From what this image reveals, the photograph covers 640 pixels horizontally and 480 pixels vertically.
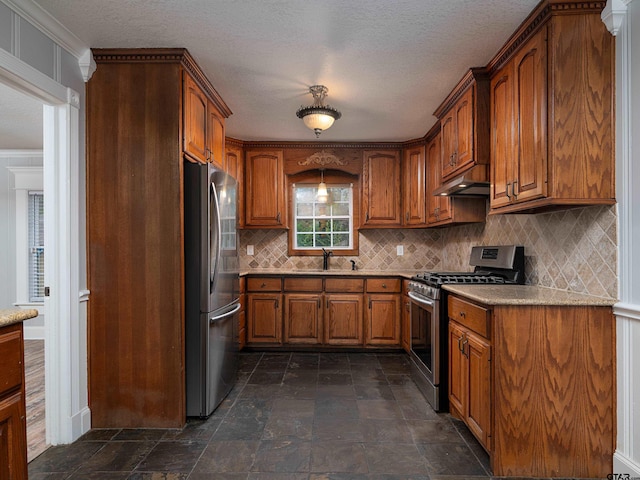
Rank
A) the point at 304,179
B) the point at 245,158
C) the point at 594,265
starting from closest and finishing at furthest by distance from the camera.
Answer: the point at 594,265 < the point at 245,158 < the point at 304,179

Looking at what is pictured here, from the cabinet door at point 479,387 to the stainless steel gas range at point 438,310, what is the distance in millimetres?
386

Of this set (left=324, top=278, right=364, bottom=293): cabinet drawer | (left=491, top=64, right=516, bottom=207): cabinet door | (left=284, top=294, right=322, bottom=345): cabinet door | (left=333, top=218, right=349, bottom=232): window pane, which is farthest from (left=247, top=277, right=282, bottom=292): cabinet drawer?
(left=491, top=64, right=516, bottom=207): cabinet door

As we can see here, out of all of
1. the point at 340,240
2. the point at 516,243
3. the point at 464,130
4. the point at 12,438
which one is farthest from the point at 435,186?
the point at 12,438

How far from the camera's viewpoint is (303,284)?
397 cm

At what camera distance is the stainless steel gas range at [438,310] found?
2539 mm

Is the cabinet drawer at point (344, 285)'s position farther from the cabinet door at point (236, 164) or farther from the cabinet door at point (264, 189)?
the cabinet door at point (236, 164)

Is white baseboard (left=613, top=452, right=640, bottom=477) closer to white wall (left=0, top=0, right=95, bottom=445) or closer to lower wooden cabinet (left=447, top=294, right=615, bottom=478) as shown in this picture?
Answer: lower wooden cabinet (left=447, top=294, right=615, bottom=478)

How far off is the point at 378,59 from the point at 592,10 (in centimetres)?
113

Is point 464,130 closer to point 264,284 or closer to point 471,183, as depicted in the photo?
point 471,183

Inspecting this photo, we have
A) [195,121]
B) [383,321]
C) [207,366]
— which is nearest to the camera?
[207,366]

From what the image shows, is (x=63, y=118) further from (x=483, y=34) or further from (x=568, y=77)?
(x=568, y=77)

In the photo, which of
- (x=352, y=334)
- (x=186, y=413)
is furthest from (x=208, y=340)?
(x=352, y=334)

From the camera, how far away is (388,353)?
153 inches

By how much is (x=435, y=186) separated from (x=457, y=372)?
6.54 ft
